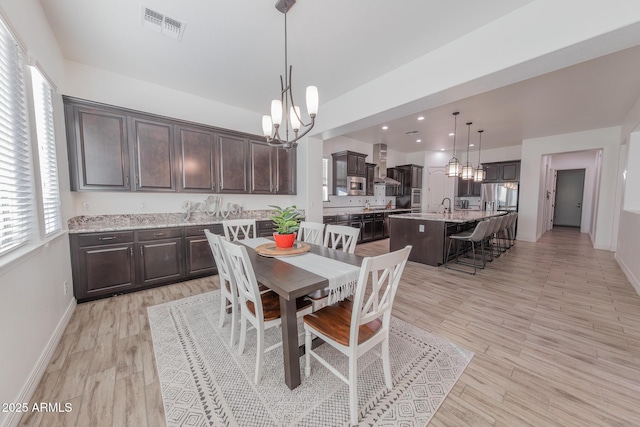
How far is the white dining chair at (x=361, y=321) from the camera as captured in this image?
1255 mm

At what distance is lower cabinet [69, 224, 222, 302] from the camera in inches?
107

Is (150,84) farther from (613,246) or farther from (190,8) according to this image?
(613,246)

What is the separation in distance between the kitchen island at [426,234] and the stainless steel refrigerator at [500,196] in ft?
10.6

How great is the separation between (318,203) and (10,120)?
12.4 feet

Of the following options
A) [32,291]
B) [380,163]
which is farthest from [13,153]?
[380,163]

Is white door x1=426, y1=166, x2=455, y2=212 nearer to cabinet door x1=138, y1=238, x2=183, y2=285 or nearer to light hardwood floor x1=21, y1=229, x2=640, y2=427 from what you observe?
Result: light hardwood floor x1=21, y1=229, x2=640, y2=427

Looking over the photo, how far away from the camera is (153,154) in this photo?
10.6ft

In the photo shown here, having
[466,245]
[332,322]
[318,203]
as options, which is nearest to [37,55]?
[332,322]

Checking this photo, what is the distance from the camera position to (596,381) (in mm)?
1632

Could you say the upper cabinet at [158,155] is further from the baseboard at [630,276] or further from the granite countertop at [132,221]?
the baseboard at [630,276]

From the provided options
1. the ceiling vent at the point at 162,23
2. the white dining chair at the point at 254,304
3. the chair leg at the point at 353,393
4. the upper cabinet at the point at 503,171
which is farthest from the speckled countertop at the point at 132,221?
the upper cabinet at the point at 503,171

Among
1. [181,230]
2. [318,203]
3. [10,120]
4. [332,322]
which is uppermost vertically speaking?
[10,120]

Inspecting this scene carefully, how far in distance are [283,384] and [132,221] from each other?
3199mm

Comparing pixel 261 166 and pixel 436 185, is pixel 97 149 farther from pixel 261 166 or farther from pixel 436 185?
pixel 436 185
